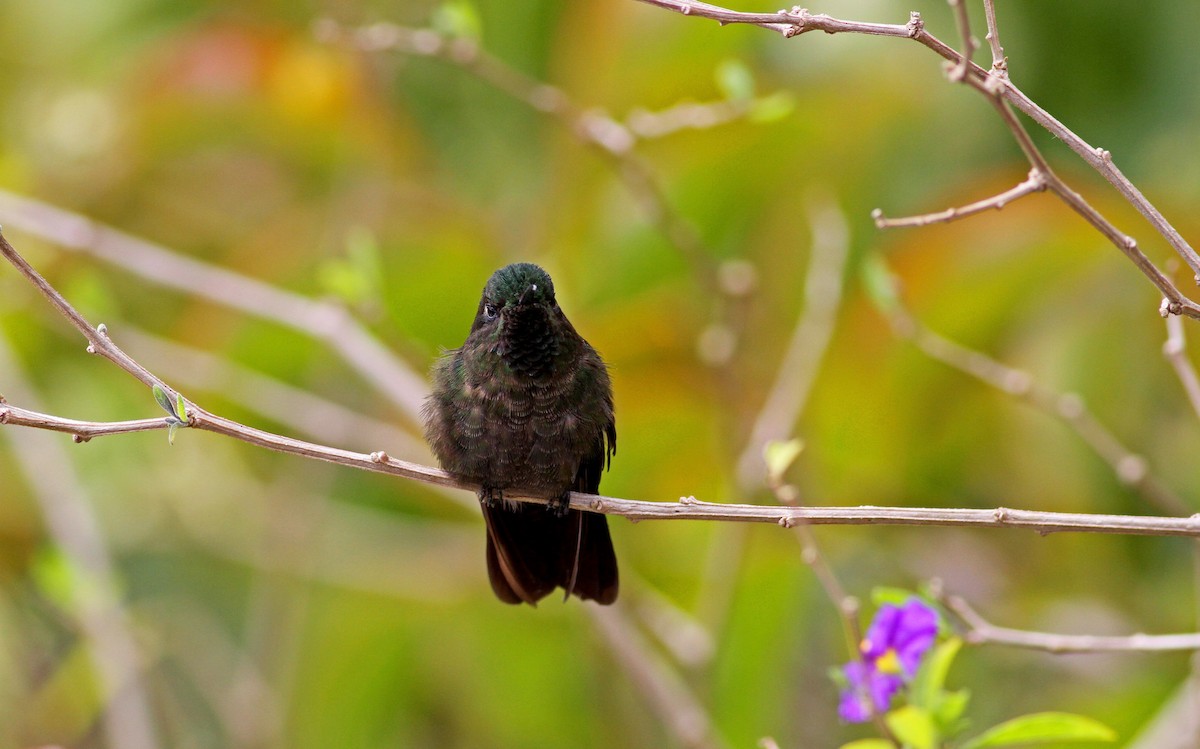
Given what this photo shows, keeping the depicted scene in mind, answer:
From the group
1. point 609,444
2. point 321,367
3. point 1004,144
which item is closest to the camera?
point 609,444

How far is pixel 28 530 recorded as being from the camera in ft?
15.1

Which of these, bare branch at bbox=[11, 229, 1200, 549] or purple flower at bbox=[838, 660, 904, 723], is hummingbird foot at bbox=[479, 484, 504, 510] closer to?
bare branch at bbox=[11, 229, 1200, 549]

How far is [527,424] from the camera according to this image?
2.37 m

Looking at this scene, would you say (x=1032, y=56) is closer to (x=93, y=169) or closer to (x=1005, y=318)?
(x=1005, y=318)

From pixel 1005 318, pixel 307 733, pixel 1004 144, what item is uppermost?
pixel 1004 144

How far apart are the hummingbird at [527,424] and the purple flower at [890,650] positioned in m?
0.70

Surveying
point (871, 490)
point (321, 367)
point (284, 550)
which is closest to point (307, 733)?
point (284, 550)

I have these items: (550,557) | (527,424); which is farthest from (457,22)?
(550,557)

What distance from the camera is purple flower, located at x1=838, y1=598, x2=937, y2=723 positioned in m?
1.71

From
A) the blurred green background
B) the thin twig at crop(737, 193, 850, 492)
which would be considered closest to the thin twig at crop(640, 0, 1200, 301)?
the blurred green background

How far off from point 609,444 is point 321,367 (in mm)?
2002

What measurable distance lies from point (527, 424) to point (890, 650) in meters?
0.89

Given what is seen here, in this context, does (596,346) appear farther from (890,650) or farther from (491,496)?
(890,650)

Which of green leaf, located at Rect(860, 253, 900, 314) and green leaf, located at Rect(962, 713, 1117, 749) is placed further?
green leaf, located at Rect(860, 253, 900, 314)
